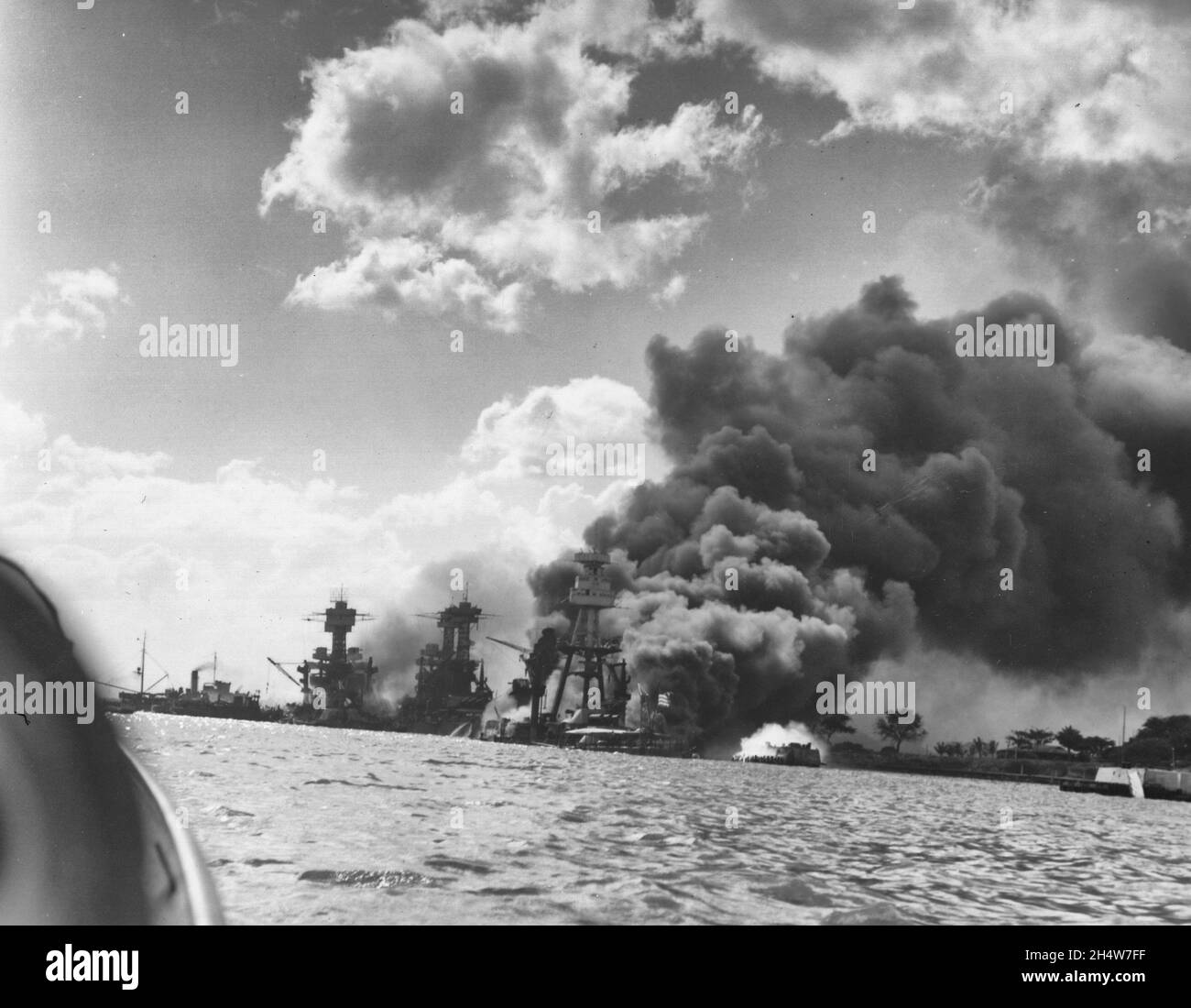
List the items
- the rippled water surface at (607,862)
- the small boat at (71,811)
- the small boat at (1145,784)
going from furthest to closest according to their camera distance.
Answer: the small boat at (1145,784) < the rippled water surface at (607,862) < the small boat at (71,811)

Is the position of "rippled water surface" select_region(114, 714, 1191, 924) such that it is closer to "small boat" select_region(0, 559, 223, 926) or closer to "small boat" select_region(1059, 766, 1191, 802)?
"small boat" select_region(0, 559, 223, 926)

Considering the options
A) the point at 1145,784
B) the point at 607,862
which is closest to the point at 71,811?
the point at 607,862

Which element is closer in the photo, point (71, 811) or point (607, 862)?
point (71, 811)

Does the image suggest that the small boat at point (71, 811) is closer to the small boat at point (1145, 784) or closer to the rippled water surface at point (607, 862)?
the rippled water surface at point (607, 862)

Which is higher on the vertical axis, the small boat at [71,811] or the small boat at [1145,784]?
the small boat at [71,811]

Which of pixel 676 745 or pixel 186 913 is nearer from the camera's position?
pixel 186 913

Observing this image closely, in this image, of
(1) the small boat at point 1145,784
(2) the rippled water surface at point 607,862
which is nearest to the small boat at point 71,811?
(2) the rippled water surface at point 607,862

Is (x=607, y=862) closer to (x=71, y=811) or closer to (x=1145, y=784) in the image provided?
(x=71, y=811)

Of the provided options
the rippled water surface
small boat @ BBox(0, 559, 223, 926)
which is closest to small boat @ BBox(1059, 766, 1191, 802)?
the rippled water surface
